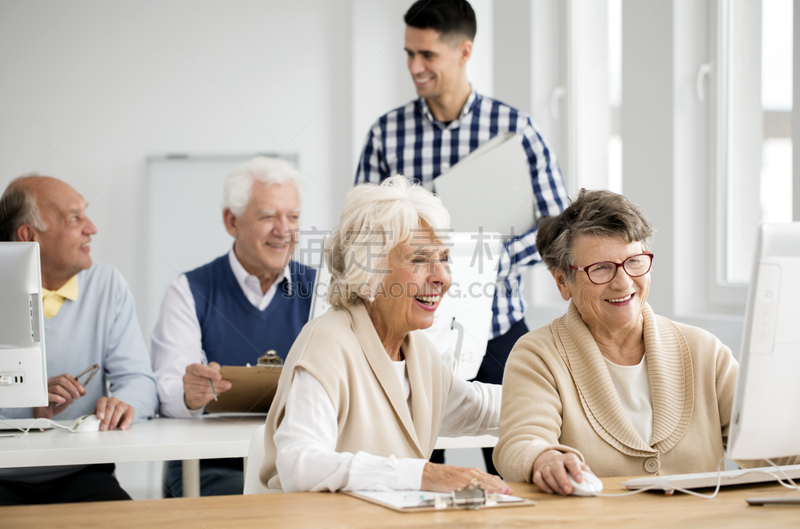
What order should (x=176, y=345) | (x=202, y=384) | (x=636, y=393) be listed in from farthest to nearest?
(x=176, y=345)
(x=202, y=384)
(x=636, y=393)

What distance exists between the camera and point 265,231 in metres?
2.31

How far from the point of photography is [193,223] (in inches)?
147

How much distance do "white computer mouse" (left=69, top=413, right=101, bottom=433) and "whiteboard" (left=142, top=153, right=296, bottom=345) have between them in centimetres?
208

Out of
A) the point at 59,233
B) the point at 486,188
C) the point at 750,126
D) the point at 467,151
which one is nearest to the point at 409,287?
the point at 486,188

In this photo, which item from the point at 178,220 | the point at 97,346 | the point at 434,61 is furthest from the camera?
the point at 178,220

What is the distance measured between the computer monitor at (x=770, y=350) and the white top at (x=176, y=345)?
148 centimetres

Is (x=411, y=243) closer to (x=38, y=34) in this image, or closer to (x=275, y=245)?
(x=275, y=245)

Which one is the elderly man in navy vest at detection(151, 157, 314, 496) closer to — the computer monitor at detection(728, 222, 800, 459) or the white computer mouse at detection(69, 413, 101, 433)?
the white computer mouse at detection(69, 413, 101, 433)

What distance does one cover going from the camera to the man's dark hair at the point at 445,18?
2322 mm

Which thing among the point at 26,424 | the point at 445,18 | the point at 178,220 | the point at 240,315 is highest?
the point at 445,18

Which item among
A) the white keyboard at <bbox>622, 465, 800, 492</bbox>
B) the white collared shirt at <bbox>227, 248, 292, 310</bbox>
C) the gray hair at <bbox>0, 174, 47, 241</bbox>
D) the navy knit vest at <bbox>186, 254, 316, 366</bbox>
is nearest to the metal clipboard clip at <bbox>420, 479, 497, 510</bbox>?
the white keyboard at <bbox>622, 465, 800, 492</bbox>

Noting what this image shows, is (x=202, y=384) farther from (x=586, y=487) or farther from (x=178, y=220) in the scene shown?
(x=178, y=220)

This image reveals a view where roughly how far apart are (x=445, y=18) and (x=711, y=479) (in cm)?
179

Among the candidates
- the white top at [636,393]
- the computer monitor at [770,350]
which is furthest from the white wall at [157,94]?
the computer monitor at [770,350]
